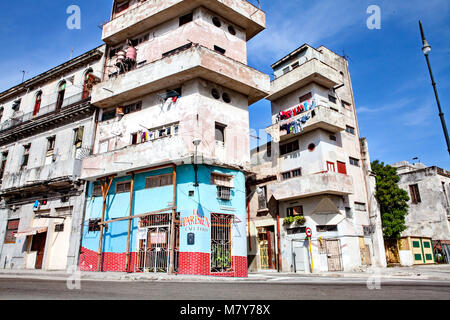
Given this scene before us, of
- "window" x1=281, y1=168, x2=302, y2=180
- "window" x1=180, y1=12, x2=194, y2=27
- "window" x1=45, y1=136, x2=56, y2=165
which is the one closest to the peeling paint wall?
"window" x1=281, y1=168, x2=302, y2=180

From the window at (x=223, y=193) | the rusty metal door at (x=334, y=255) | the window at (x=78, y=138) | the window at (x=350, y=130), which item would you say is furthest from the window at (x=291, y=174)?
the window at (x=78, y=138)

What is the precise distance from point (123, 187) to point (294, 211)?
13.4 meters

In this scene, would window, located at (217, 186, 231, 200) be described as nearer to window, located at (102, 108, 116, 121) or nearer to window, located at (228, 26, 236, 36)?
window, located at (102, 108, 116, 121)

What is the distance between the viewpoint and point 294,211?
25500 millimetres

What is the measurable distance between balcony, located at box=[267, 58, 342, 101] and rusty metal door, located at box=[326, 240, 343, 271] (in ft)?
43.5

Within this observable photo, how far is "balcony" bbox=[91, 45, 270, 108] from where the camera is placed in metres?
18.4

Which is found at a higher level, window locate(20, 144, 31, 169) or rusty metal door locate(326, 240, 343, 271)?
window locate(20, 144, 31, 169)

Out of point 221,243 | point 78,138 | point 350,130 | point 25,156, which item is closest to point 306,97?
point 350,130

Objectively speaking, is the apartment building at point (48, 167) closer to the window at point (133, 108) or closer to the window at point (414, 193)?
the window at point (133, 108)

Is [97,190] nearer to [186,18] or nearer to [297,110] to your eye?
[186,18]

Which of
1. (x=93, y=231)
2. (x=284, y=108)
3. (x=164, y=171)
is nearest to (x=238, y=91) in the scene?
(x=164, y=171)

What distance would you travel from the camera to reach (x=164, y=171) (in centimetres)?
1845

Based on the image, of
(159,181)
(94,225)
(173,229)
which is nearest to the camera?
(173,229)
